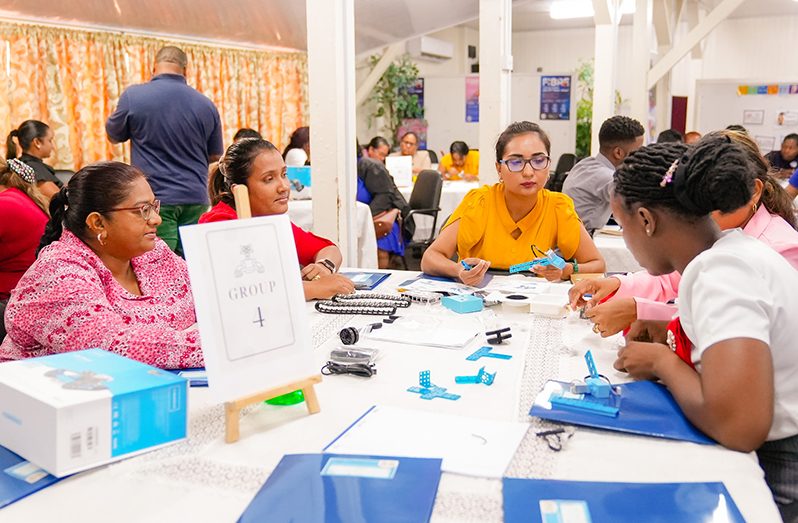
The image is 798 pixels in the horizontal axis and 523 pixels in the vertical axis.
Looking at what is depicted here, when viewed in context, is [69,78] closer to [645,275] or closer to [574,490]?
[645,275]

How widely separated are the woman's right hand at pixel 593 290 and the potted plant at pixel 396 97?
7.90 m

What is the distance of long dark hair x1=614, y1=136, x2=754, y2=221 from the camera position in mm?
1228

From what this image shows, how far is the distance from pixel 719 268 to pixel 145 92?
3499mm

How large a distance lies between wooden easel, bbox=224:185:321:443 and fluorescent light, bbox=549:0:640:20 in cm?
923

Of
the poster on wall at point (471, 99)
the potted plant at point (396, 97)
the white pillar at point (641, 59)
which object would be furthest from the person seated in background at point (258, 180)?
the poster on wall at point (471, 99)

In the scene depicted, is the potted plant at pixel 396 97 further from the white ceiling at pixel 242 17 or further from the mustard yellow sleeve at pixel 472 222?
the mustard yellow sleeve at pixel 472 222

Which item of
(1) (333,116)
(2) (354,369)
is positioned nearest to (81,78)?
(1) (333,116)

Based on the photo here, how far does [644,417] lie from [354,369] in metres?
0.60

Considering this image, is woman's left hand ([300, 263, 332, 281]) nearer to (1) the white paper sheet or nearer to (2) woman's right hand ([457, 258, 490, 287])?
(2) woman's right hand ([457, 258, 490, 287])

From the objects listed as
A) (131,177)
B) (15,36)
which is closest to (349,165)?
(131,177)

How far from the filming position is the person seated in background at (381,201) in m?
5.11

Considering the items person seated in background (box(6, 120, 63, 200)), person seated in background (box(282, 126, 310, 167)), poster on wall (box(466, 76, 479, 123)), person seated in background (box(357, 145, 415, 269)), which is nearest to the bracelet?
person seated in background (box(357, 145, 415, 269))

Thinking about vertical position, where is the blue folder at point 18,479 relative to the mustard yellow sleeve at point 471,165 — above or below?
below

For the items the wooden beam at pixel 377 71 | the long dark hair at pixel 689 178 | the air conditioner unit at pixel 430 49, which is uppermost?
the air conditioner unit at pixel 430 49
